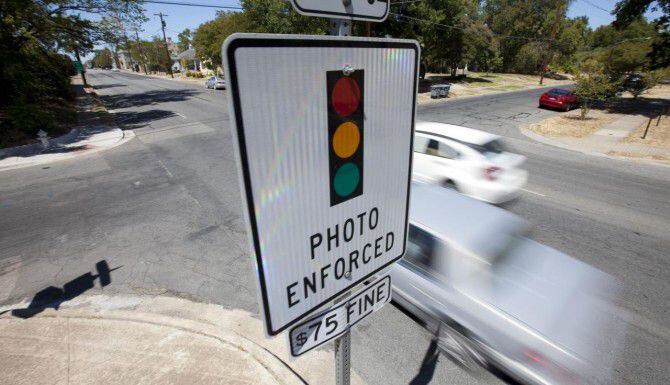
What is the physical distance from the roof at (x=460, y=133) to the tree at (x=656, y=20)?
20.7 m

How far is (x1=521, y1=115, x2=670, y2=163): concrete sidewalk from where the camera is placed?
12109mm

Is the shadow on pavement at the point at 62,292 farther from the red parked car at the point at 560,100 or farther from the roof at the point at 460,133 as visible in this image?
the red parked car at the point at 560,100

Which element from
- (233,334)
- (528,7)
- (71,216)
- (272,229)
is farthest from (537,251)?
(528,7)

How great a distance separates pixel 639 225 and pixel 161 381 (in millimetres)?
8602

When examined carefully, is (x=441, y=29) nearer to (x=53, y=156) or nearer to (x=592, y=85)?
(x=592, y=85)

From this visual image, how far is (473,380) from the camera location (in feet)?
11.2

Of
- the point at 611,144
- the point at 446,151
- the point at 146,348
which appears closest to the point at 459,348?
the point at 146,348

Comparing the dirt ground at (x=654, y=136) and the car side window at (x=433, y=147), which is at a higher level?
the car side window at (x=433, y=147)

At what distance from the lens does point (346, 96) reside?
1163mm

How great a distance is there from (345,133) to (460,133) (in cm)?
722

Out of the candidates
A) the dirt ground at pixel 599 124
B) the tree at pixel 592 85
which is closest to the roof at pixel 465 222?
the dirt ground at pixel 599 124

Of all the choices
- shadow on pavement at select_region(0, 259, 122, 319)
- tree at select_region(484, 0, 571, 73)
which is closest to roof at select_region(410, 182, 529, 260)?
shadow on pavement at select_region(0, 259, 122, 319)

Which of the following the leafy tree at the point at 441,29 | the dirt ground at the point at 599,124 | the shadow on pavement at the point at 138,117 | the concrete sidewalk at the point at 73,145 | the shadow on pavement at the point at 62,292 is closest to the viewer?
the shadow on pavement at the point at 62,292

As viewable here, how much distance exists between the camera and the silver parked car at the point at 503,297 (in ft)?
10.2
